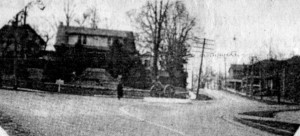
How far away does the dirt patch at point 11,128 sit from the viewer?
5641mm

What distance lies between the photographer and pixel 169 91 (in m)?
24.7

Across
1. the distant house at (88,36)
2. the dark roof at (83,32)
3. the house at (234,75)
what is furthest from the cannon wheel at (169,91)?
the house at (234,75)

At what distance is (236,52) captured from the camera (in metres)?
17.1

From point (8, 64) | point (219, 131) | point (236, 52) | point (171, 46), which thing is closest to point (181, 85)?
point (171, 46)

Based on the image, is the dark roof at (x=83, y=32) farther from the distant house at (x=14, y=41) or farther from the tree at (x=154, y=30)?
the distant house at (x=14, y=41)

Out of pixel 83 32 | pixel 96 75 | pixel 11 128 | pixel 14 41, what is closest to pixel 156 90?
pixel 96 75

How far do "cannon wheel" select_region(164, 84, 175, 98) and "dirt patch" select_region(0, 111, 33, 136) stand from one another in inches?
718

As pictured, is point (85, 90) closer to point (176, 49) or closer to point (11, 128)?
point (176, 49)

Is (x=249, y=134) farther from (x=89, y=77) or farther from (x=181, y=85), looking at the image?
(x=89, y=77)

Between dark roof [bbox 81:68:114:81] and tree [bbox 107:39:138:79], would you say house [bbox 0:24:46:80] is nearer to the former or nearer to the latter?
dark roof [bbox 81:68:114:81]

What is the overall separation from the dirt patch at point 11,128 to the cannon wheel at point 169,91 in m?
18.2

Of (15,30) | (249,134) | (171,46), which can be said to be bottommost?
(249,134)

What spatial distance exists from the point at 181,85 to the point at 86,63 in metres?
8.26

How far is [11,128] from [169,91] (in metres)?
19.2
